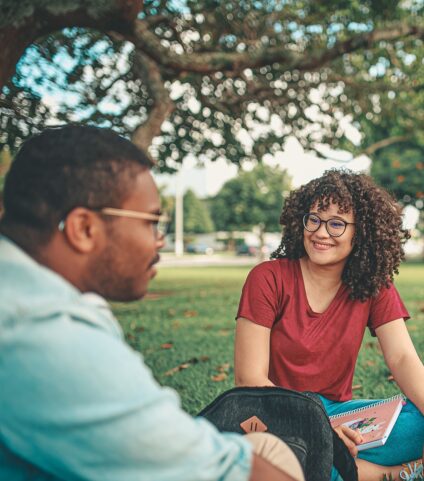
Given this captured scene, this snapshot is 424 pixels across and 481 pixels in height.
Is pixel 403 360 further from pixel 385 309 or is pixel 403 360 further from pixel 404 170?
pixel 404 170

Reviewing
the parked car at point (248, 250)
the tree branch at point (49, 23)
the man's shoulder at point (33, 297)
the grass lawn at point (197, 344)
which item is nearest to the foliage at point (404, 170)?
the parked car at point (248, 250)

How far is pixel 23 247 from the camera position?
4.70ft

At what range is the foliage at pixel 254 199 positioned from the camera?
4338 cm

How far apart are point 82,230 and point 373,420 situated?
→ 196 cm

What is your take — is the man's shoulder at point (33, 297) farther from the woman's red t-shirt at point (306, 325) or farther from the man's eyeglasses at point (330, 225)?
the man's eyeglasses at point (330, 225)

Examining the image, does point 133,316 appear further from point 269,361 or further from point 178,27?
point 269,361

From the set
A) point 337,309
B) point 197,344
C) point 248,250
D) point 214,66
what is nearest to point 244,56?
point 214,66

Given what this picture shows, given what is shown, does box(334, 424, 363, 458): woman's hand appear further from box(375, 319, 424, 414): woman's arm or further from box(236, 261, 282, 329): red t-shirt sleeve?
box(236, 261, 282, 329): red t-shirt sleeve

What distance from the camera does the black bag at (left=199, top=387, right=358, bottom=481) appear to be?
216 cm

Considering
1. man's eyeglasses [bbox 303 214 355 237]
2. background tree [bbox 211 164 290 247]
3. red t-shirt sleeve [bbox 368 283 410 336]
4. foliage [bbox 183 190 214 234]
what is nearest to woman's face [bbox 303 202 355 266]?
man's eyeglasses [bbox 303 214 355 237]

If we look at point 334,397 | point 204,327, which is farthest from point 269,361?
point 204,327

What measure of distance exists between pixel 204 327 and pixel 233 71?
3491mm

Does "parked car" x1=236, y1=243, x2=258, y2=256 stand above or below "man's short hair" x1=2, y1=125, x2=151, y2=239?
below

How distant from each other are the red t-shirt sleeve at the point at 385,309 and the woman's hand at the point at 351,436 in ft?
2.11
